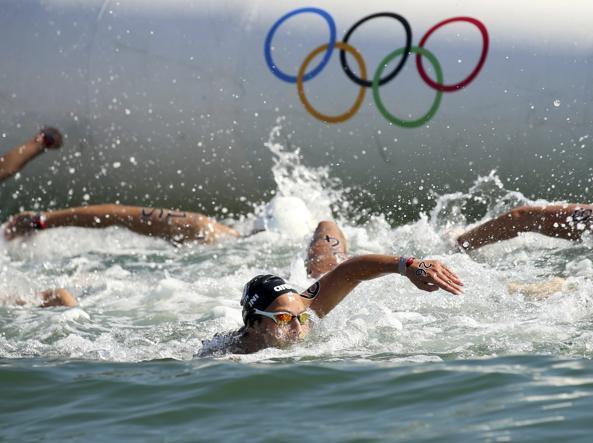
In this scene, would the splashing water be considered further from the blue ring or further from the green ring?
the green ring

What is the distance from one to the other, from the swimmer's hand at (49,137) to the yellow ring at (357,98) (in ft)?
6.22

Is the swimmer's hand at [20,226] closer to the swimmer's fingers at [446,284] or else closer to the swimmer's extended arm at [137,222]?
the swimmer's extended arm at [137,222]

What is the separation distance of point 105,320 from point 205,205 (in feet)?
6.38

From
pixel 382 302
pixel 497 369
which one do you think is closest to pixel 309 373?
pixel 497 369

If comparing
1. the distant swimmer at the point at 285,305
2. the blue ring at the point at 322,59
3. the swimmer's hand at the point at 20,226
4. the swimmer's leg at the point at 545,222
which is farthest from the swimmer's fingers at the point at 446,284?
the swimmer's hand at the point at 20,226

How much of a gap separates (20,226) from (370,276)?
12.1ft

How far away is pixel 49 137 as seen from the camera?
8672mm

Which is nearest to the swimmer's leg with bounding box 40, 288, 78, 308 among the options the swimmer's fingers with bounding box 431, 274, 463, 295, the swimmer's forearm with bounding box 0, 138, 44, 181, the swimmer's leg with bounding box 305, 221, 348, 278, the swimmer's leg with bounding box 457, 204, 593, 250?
the swimmer's forearm with bounding box 0, 138, 44, 181

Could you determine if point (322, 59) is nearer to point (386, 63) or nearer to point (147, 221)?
point (386, 63)

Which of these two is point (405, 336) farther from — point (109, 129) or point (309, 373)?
point (109, 129)

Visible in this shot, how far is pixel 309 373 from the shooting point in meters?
4.98

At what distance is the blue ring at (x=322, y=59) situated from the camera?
8.27 m

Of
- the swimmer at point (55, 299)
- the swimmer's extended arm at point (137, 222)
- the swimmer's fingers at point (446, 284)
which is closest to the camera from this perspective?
the swimmer's fingers at point (446, 284)

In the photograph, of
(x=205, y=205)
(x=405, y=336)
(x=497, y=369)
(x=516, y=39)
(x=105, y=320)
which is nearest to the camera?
(x=497, y=369)
